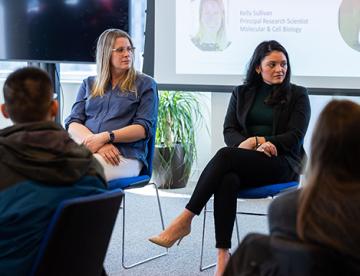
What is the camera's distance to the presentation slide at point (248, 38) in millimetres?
4121

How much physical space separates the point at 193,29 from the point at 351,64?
111cm

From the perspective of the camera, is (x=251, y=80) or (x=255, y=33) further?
(x=255, y=33)

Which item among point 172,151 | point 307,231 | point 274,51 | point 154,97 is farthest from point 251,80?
point 307,231

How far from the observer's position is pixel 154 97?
11.6ft

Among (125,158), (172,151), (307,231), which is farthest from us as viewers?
(172,151)

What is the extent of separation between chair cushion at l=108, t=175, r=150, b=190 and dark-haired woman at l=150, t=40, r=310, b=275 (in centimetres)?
34

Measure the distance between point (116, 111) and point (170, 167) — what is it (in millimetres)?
1597

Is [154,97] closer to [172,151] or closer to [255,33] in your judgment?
[255,33]

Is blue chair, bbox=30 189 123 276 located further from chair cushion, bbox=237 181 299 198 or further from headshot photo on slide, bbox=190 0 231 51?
headshot photo on slide, bbox=190 0 231 51

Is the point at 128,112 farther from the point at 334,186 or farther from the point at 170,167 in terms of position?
the point at 334,186

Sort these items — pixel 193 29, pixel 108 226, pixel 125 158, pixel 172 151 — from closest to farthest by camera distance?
pixel 108 226
pixel 125 158
pixel 193 29
pixel 172 151

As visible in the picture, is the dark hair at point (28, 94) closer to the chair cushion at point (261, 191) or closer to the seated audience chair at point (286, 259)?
the seated audience chair at point (286, 259)

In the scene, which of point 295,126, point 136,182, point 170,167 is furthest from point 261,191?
point 170,167

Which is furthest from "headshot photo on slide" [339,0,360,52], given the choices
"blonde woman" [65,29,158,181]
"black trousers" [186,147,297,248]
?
"blonde woman" [65,29,158,181]
